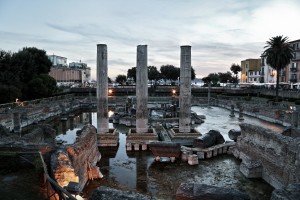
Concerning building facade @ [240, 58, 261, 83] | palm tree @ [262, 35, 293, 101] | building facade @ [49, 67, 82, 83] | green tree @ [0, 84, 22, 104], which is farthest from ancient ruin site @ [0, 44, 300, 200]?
building facade @ [240, 58, 261, 83]

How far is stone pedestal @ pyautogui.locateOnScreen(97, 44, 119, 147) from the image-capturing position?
68.2ft

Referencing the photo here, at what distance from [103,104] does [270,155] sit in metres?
12.7

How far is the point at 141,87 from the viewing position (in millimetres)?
21484

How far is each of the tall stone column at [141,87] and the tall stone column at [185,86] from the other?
2806 mm

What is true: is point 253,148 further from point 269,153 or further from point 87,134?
point 87,134

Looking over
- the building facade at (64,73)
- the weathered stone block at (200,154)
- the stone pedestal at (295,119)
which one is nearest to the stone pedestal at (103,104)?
the weathered stone block at (200,154)

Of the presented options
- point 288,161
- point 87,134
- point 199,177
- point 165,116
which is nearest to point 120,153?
point 87,134

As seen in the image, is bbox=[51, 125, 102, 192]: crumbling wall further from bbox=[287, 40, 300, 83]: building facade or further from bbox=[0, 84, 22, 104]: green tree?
bbox=[287, 40, 300, 83]: building facade

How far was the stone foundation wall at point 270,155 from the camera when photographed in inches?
467

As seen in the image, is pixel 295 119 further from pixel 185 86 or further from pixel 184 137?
pixel 184 137

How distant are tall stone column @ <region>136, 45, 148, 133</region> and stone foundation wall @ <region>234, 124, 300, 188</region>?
7631 mm

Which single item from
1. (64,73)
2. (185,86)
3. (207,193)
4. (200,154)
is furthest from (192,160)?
(64,73)

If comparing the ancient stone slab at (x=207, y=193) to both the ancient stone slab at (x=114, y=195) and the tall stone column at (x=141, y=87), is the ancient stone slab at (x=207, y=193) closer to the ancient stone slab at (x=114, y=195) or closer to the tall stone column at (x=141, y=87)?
the ancient stone slab at (x=114, y=195)

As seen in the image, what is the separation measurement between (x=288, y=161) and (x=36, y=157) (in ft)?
37.8
